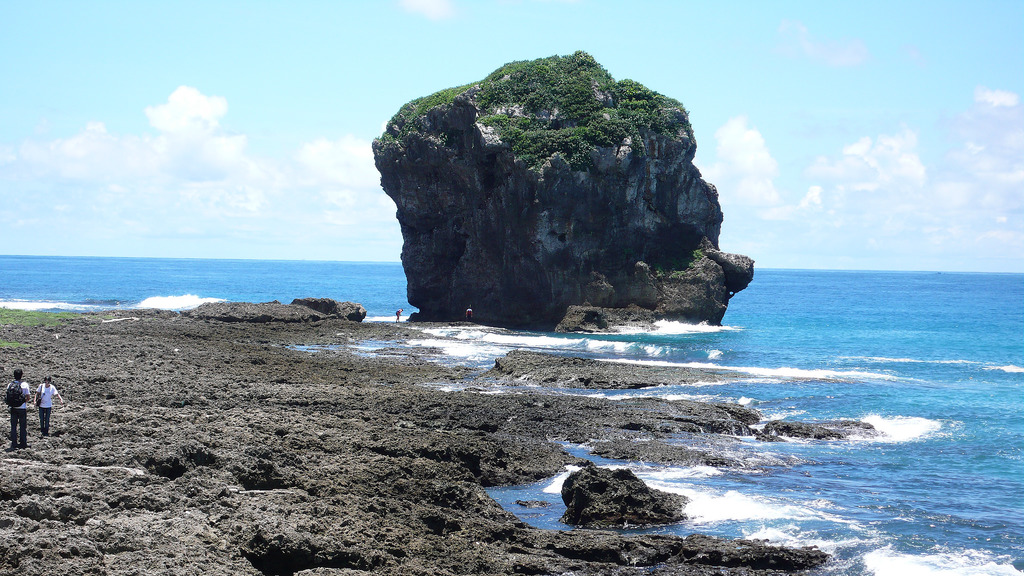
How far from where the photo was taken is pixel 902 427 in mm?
26578

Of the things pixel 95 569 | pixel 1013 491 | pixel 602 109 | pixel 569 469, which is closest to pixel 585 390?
pixel 569 469

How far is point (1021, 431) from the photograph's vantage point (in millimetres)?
26547

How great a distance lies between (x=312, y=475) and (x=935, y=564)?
10.5 m

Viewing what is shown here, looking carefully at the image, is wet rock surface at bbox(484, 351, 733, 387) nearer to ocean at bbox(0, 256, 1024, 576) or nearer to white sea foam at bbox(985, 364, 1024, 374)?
ocean at bbox(0, 256, 1024, 576)

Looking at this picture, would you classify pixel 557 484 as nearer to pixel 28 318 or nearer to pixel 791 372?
pixel 791 372

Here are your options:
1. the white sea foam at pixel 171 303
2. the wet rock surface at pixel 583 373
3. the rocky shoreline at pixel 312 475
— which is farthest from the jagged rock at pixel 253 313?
the rocky shoreline at pixel 312 475

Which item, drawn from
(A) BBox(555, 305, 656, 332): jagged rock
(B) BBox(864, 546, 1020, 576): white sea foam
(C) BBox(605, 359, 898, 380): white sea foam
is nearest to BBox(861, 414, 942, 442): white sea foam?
(C) BBox(605, 359, 898, 380): white sea foam

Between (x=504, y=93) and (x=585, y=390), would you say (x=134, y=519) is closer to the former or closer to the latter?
(x=585, y=390)

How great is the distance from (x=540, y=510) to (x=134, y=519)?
7415mm

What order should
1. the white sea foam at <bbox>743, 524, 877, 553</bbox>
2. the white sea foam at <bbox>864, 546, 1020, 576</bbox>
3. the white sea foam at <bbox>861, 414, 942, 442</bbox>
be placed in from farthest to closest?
the white sea foam at <bbox>861, 414, 942, 442</bbox> → the white sea foam at <bbox>743, 524, 877, 553</bbox> → the white sea foam at <bbox>864, 546, 1020, 576</bbox>

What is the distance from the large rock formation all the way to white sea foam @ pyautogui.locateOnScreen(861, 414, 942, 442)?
3037 centimetres

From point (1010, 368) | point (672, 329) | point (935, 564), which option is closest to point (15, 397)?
point (935, 564)

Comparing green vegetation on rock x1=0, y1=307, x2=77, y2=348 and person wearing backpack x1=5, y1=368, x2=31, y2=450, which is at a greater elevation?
person wearing backpack x1=5, y1=368, x2=31, y2=450

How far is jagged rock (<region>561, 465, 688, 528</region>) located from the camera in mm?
15266
